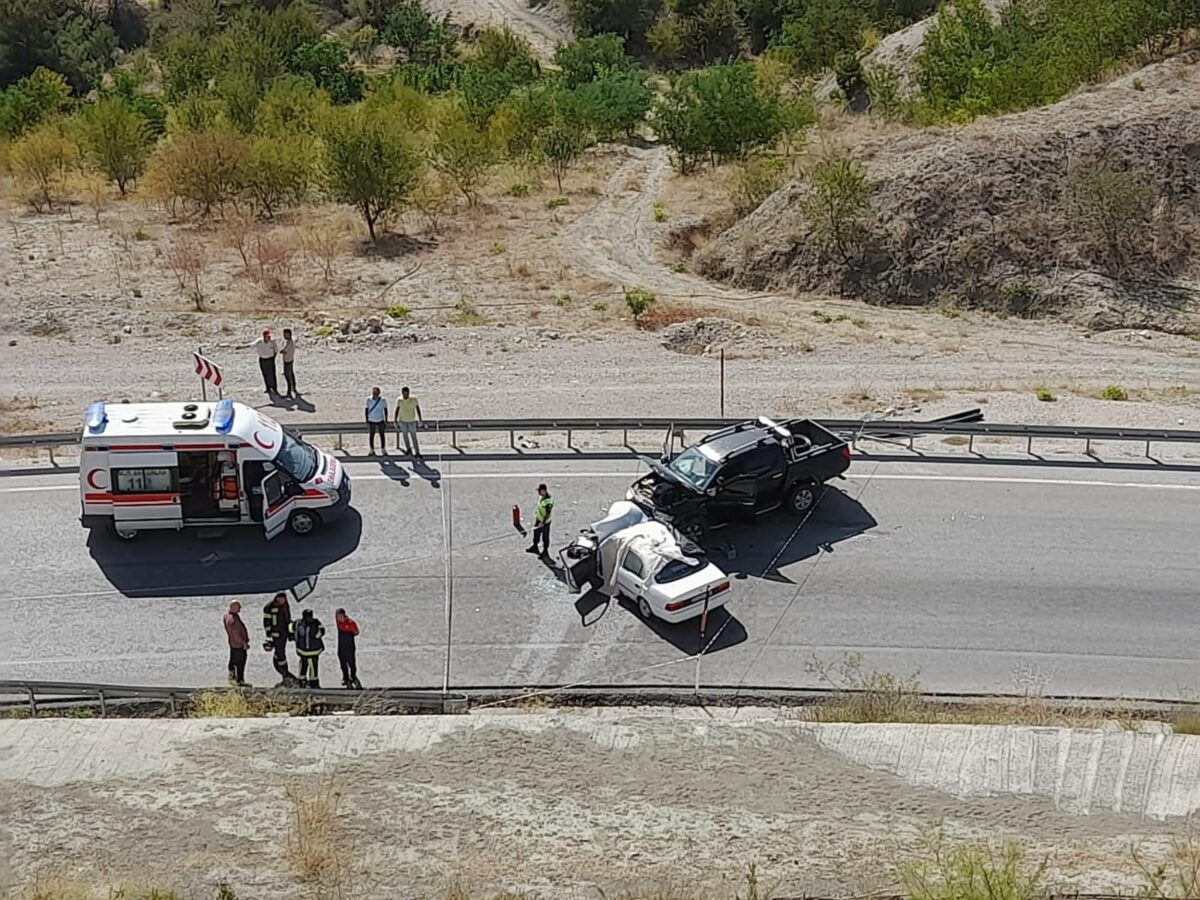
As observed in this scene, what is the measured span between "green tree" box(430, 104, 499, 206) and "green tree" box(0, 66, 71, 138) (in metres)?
20.1

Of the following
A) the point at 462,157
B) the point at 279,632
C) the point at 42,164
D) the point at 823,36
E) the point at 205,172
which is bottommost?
the point at 279,632

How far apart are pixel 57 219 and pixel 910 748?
132ft

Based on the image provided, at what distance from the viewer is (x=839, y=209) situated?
33.9 metres

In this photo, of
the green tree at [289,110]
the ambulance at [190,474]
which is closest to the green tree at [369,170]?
the green tree at [289,110]

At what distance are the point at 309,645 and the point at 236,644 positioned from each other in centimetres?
91

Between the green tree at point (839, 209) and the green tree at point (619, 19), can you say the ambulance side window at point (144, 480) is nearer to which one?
the green tree at point (839, 209)

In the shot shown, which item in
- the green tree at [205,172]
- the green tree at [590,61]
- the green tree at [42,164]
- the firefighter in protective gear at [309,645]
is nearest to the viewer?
the firefighter in protective gear at [309,645]

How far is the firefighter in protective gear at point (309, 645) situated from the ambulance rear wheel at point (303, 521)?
3852 millimetres

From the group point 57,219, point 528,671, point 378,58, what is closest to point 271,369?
point 528,671

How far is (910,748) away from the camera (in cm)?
1270

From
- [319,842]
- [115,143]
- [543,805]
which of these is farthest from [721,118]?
[319,842]

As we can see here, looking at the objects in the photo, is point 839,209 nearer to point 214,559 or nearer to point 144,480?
point 214,559

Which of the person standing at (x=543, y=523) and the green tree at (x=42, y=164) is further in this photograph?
the green tree at (x=42, y=164)

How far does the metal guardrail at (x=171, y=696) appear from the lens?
45.6ft
